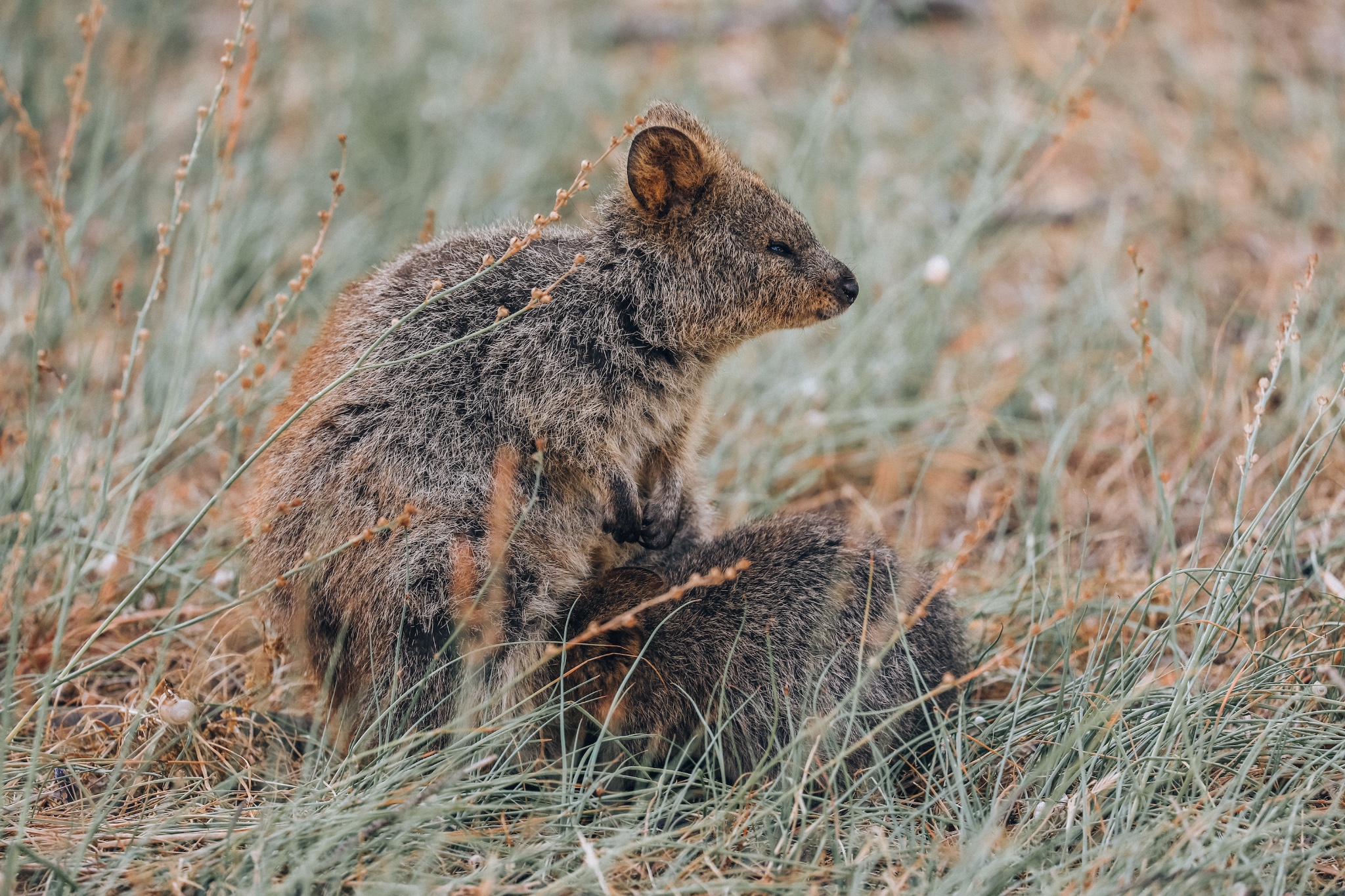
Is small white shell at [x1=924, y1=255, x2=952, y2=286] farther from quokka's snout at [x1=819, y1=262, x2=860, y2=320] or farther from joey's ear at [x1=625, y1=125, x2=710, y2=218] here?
joey's ear at [x1=625, y1=125, x2=710, y2=218]

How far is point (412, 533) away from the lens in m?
2.98

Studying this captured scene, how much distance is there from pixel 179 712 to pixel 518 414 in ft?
4.17

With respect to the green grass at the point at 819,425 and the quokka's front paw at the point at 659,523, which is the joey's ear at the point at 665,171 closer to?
the quokka's front paw at the point at 659,523

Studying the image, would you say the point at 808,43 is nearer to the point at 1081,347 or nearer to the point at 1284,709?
the point at 1081,347

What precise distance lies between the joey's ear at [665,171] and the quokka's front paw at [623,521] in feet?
3.10

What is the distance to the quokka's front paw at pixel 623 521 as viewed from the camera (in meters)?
3.31

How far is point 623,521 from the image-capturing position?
3.34 metres

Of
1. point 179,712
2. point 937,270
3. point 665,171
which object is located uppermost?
point 665,171

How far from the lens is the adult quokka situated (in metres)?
2.98

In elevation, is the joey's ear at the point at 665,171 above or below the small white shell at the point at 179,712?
above

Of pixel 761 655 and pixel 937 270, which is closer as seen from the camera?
pixel 761 655

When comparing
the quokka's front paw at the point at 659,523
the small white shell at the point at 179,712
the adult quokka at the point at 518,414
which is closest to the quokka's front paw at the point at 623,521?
the adult quokka at the point at 518,414

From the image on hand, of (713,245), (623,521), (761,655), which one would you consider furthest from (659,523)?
(713,245)

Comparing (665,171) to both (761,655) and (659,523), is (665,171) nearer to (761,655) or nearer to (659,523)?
(659,523)
